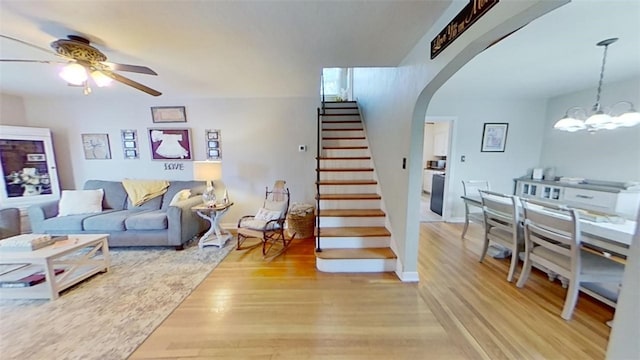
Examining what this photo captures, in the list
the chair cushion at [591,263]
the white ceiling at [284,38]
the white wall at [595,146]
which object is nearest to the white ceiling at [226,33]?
the white ceiling at [284,38]

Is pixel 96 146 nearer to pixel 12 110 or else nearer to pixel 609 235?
pixel 12 110

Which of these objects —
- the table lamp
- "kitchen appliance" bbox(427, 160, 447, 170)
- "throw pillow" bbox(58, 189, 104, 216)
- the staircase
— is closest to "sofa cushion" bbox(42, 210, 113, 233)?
"throw pillow" bbox(58, 189, 104, 216)

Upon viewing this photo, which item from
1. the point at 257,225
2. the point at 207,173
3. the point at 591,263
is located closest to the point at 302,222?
the point at 257,225

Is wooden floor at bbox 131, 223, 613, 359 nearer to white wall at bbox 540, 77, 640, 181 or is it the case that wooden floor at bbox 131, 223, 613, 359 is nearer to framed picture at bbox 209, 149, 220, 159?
framed picture at bbox 209, 149, 220, 159

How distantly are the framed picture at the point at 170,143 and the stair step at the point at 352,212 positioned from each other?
2.67m

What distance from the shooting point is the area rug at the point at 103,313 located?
165 centimetres

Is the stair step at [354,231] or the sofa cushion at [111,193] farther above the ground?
the sofa cushion at [111,193]

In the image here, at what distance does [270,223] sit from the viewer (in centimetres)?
320

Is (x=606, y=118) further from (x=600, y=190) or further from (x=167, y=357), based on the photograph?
(x=167, y=357)

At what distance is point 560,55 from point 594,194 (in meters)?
2.11

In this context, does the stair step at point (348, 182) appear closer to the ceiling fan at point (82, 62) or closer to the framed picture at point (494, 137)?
the ceiling fan at point (82, 62)

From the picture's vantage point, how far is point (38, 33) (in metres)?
1.89

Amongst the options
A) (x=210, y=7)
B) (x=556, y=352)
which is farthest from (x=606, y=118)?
(x=210, y=7)

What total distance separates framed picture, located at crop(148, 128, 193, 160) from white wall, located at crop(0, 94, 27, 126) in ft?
6.73
